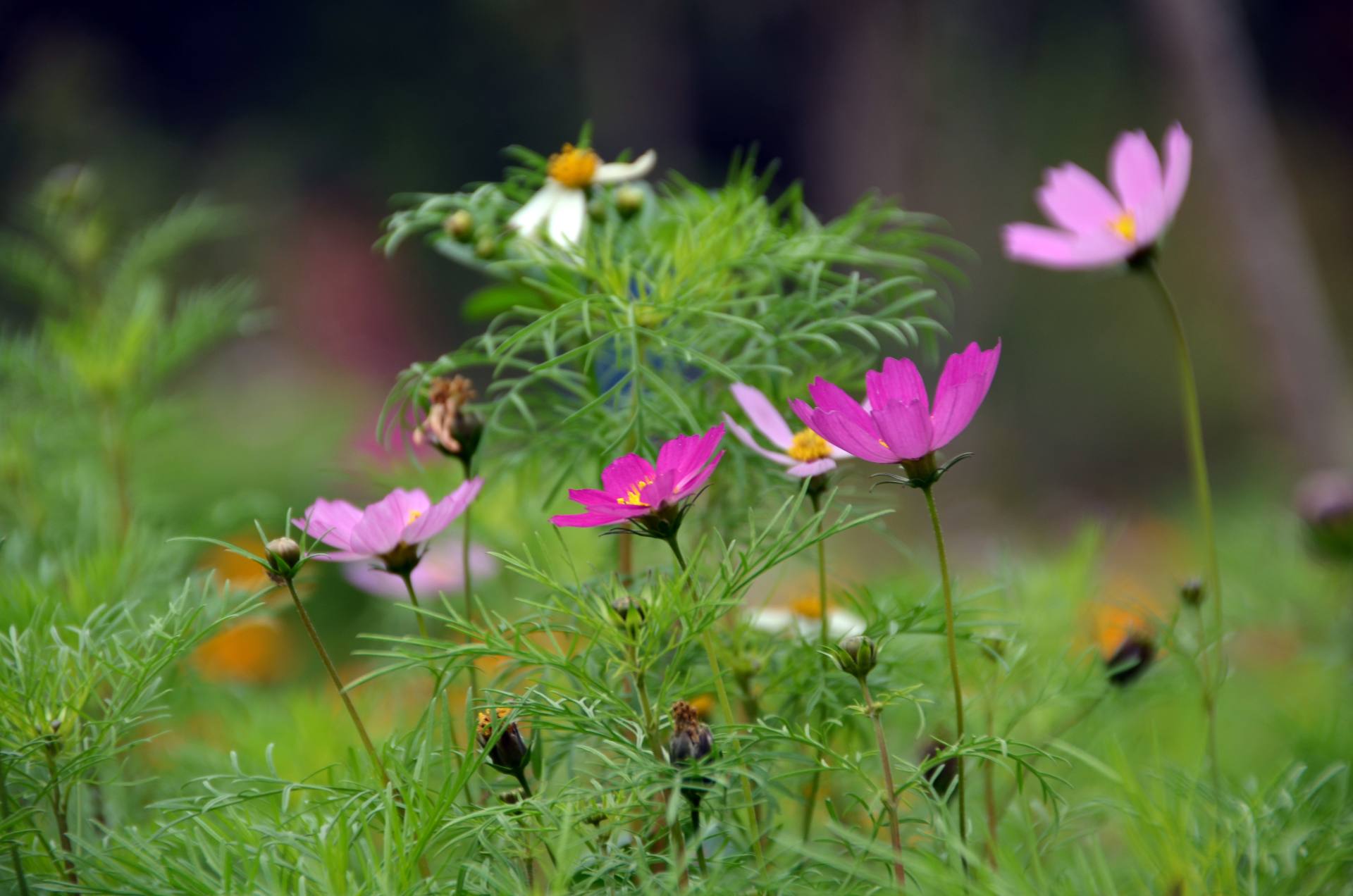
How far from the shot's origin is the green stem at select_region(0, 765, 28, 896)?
35cm

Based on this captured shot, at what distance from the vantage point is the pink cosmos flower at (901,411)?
34 centimetres

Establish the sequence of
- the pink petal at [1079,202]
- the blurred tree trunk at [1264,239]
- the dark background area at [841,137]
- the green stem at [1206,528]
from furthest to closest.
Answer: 1. the dark background area at [841,137]
2. the blurred tree trunk at [1264,239]
3. the pink petal at [1079,202]
4. the green stem at [1206,528]

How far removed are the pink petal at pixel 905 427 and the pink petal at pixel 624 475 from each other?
0.08 meters

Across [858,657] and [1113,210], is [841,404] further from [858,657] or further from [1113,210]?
[1113,210]

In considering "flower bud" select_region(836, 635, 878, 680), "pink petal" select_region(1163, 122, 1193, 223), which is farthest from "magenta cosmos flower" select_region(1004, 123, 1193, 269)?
"flower bud" select_region(836, 635, 878, 680)

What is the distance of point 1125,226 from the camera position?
57 centimetres

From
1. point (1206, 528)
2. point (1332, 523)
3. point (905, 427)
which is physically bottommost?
point (1332, 523)

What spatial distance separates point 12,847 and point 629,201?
1.15 ft

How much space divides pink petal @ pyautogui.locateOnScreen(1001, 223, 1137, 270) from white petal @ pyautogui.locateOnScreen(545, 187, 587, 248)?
0.23 meters

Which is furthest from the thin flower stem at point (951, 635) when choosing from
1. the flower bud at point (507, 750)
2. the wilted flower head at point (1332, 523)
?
the wilted flower head at point (1332, 523)

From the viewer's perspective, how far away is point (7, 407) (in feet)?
2.35

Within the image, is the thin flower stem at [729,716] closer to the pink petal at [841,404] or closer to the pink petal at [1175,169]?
the pink petal at [841,404]

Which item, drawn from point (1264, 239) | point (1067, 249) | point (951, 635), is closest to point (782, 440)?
point (951, 635)

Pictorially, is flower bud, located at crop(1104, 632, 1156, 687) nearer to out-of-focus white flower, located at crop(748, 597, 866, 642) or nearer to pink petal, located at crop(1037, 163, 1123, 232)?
out-of-focus white flower, located at crop(748, 597, 866, 642)
